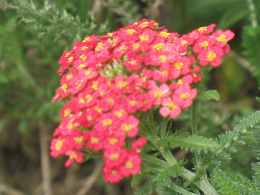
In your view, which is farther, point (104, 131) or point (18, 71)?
point (18, 71)

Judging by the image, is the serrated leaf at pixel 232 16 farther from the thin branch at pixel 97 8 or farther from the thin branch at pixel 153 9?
the thin branch at pixel 97 8

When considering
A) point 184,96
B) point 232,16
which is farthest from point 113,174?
point 232,16

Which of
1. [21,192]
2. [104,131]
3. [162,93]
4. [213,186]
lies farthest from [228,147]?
[21,192]

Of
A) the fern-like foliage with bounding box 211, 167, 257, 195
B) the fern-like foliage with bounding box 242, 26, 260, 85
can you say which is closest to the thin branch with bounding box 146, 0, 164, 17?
the fern-like foliage with bounding box 242, 26, 260, 85

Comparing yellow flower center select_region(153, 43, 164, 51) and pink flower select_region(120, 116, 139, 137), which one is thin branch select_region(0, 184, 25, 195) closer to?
yellow flower center select_region(153, 43, 164, 51)

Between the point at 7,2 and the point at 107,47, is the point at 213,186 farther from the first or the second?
the point at 7,2

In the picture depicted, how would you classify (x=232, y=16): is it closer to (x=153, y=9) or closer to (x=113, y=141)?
(x=153, y=9)
